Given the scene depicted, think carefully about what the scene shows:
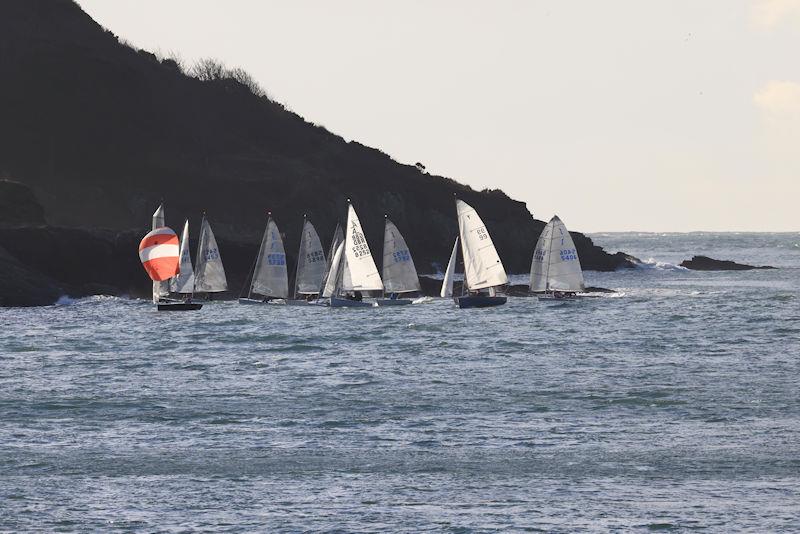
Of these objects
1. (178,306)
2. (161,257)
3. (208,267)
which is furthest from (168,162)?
(178,306)

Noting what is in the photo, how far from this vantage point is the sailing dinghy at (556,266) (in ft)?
331

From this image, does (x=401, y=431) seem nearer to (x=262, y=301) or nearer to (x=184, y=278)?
(x=184, y=278)

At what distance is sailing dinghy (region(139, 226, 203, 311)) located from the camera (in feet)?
310

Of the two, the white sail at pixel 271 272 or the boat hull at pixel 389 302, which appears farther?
the boat hull at pixel 389 302

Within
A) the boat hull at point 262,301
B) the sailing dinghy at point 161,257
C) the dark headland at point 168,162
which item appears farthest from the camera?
the dark headland at point 168,162

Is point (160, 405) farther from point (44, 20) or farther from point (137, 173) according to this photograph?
point (44, 20)

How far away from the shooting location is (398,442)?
35.6m

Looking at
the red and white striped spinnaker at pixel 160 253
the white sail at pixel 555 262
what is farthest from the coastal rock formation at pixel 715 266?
the red and white striped spinnaker at pixel 160 253

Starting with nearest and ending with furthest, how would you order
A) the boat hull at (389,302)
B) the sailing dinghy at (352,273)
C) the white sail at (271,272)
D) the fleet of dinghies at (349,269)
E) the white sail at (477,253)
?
1. the white sail at (477,253)
2. the fleet of dinghies at (349,269)
3. the sailing dinghy at (352,273)
4. the white sail at (271,272)
5. the boat hull at (389,302)

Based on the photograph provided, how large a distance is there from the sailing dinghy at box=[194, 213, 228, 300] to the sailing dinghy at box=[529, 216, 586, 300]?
2372 cm

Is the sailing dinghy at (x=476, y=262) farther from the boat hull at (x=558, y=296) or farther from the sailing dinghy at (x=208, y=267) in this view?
the sailing dinghy at (x=208, y=267)

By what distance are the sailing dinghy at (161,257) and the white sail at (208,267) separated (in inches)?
230

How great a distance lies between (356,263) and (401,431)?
191ft

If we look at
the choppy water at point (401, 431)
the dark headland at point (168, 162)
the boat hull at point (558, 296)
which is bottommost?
the choppy water at point (401, 431)
